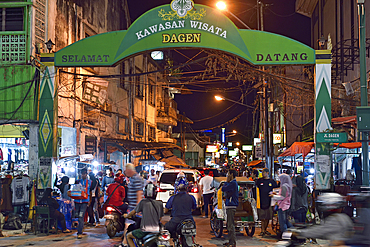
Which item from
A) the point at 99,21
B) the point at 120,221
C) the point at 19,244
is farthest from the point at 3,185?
the point at 99,21

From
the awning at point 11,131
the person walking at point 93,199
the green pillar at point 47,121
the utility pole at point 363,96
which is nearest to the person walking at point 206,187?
the person walking at point 93,199

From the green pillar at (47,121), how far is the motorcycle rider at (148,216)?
7.91 meters

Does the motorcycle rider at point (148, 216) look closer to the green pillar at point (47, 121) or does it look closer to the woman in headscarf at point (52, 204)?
the woman in headscarf at point (52, 204)

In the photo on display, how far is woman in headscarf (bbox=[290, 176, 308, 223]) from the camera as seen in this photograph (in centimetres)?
1196

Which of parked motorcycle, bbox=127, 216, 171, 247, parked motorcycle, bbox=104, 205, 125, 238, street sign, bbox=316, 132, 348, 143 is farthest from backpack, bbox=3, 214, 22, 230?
street sign, bbox=316, 132, 348, 143

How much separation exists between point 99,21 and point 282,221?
21.3 m

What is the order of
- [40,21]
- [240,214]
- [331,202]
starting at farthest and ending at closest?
1. [40,21]
2. [240,214]
3. [331,202]

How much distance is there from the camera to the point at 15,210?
15.5 meters

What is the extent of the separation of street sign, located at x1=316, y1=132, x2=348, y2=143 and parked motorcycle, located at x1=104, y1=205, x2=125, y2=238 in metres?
7.14

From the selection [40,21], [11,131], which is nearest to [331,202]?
[11,131]

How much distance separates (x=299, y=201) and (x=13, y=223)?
9.47 metres

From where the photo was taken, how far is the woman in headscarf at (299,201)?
1196cm

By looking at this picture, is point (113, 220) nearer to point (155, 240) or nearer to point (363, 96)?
point (155, 240)

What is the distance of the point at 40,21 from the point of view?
763 inches
